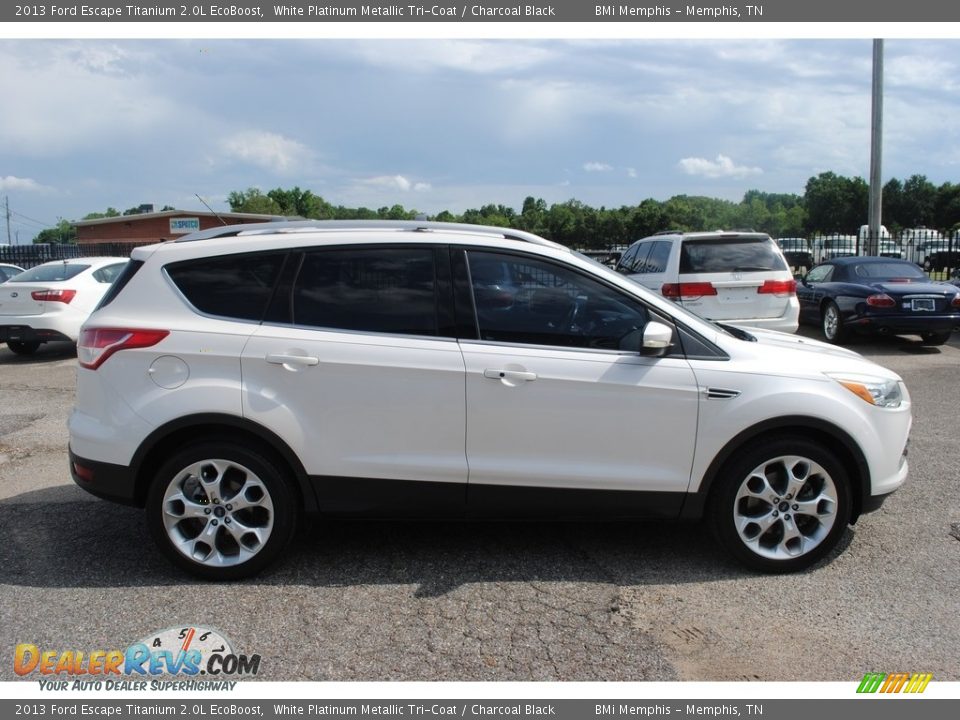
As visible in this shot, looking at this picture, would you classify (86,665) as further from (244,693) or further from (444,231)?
(444,231)

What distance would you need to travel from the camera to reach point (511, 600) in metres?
3.78

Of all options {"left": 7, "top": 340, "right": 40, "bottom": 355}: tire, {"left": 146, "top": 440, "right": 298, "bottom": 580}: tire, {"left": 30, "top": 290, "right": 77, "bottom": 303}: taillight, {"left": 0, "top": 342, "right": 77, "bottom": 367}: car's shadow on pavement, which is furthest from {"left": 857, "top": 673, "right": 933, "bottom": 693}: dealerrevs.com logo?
{"left": 7, "top": 340, "right": 40, "bottom": 355}: tire

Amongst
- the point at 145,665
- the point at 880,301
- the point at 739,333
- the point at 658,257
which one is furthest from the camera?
the point at 880,301

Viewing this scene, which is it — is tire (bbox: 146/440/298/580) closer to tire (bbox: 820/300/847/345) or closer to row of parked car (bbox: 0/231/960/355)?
row of parked car (bbox: 0/231/960/355)

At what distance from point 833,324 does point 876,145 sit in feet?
29.4

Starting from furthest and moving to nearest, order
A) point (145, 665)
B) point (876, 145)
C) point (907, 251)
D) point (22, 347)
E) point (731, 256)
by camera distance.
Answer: point (907, 251) → point (876, 145) → point (22, 347) → point (731, 256) → point (145, 665)

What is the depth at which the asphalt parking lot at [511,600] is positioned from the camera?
3.27 m

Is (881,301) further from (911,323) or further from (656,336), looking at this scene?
(656,336)

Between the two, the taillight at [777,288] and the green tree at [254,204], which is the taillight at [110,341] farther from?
the green tree at [254,204]

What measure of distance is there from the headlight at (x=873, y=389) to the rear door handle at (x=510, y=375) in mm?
1605

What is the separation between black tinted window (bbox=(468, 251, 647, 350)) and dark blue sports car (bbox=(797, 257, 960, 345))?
935 cm

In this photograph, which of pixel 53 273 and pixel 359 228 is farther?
pixel 53 273

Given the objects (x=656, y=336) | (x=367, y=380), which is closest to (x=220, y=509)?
(x=367, y=380)
